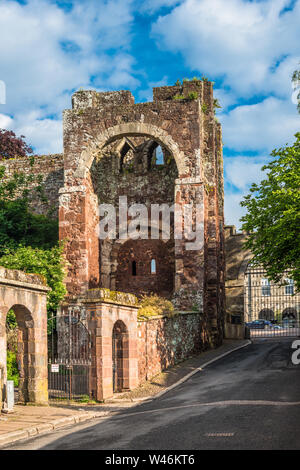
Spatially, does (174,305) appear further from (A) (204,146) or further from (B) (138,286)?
(A) (204,146)

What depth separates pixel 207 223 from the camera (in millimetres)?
24891

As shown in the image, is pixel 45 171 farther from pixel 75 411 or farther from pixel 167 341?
pixel 75 411

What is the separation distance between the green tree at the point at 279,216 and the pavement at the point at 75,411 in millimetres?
4407

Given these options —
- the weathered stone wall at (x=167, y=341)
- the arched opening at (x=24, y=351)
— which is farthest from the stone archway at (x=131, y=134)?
the arched opening at (x=24, y=351)

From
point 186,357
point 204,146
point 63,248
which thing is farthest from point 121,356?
point 204,146

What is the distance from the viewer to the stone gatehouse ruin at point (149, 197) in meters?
22.3

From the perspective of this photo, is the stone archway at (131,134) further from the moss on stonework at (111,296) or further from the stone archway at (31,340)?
the stone archway at (31,340)

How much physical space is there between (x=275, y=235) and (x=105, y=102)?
13.5m

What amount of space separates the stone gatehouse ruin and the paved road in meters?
3.58

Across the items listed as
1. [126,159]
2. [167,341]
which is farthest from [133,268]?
[167,341]

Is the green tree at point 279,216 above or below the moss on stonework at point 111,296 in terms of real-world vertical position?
above

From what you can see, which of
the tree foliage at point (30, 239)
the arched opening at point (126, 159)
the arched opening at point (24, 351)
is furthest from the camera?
the arched opening at point (126, 159)

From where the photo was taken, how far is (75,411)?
12977 mm

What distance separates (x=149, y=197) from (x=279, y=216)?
9.23 meters
